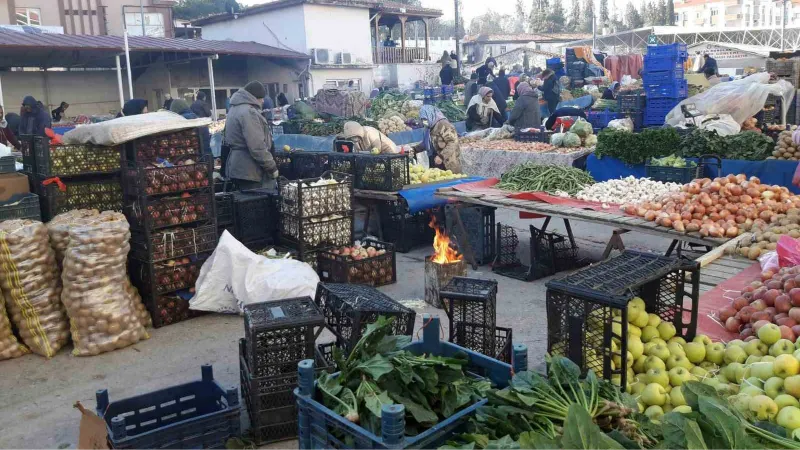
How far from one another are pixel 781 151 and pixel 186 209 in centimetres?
691

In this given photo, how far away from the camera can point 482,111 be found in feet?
45.5

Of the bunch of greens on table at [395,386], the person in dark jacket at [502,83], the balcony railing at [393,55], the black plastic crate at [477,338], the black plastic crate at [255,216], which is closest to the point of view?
the bunch of greens on table at [395,386]

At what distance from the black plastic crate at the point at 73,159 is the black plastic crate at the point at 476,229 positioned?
11.9 feet

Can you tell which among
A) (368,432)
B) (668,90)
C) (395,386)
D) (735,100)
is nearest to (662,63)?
(668,90)

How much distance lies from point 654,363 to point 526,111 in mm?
10461

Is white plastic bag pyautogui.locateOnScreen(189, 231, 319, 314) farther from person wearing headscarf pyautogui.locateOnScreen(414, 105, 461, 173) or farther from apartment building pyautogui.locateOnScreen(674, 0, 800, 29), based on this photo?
apartment building pyautogui.locateOnScreen(674, 0, 800, 29)

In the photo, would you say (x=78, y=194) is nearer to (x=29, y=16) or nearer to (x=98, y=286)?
(x=98, y=286)

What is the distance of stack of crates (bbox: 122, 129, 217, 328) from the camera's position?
19.4ft

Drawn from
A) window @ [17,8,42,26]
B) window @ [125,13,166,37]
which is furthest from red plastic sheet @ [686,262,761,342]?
window @ [125,13,166,37]

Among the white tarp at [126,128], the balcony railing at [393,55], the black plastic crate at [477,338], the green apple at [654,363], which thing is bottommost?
the black plastic crate at [477,338]

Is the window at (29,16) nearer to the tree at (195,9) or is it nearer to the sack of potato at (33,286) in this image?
the tree at (195,9)

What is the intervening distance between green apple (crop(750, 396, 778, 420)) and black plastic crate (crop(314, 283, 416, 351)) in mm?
2074

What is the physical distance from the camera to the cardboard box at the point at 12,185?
590cm

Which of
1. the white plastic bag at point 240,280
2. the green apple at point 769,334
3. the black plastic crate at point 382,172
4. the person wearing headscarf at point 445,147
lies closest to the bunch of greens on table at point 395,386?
the green apple at point 769,334
